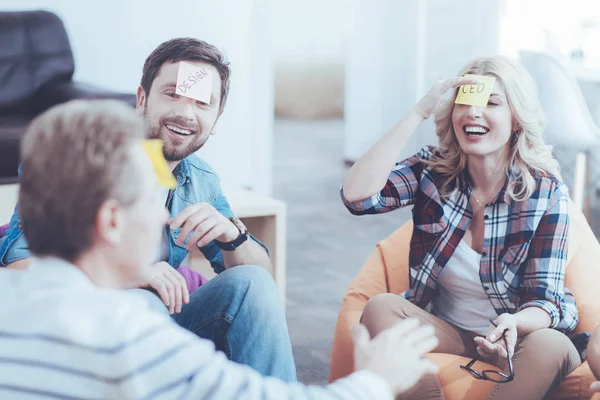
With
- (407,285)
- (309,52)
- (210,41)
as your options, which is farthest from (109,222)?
(309,52)

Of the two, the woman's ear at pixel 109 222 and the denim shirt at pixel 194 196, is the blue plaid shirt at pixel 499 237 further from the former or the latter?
the woman's ear at pixel 109 222

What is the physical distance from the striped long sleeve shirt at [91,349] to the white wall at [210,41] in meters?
3.20

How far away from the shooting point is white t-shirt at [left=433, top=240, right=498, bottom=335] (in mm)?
1926

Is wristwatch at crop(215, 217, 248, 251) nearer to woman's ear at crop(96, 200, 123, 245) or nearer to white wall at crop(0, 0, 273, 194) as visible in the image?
woman's ear at crop(96, 200, 123, 245)

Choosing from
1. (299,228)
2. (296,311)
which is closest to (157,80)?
(296,311)

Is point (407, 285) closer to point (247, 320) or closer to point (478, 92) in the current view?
point (478, 92)

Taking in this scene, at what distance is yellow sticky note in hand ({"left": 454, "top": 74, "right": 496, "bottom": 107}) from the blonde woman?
2cm

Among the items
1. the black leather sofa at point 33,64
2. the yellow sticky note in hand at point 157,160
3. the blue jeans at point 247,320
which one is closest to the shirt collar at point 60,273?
the yellow sticky note in hand at point 157,160

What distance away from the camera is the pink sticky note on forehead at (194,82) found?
1.74 m

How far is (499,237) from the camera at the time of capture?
1.90 metres

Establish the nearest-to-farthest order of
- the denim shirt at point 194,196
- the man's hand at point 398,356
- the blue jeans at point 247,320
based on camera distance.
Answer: the man's hand at point 398,356, the blue jeans at point 247,320, the denim shirt at point 194,196

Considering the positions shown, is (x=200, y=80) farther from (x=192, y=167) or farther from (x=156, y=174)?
(x=156, y=174)

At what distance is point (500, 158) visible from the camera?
1956 mm

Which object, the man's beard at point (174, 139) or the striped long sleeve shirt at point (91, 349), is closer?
the striped long sleeve shirt at point (91, 349)
